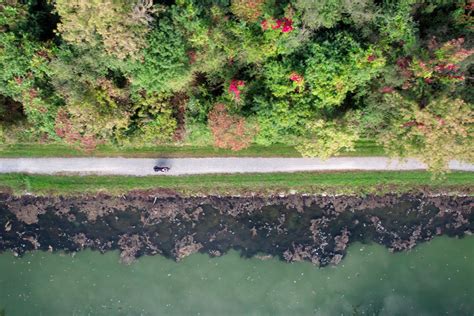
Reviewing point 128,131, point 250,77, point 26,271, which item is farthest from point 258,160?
point 26,271

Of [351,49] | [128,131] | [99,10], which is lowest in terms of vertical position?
[128,131]

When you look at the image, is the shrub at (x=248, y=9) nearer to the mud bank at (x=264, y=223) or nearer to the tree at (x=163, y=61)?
the tree at (x=163, y=61)

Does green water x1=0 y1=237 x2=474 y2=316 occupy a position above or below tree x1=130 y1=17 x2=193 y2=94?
below

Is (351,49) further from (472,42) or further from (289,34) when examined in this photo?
(472,42)

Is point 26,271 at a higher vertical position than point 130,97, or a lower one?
lower

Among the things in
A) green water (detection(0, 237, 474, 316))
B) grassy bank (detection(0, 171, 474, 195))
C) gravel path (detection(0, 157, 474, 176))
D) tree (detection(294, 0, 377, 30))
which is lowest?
green water (detection(0, 237, 474, 316))

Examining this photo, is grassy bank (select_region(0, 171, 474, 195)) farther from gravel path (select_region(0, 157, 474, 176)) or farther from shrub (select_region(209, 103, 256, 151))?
shrub (select_region(209, 103, 256, 151))

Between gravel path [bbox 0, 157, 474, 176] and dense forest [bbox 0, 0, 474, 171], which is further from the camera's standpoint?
gravel path [bbox 0, 157, 474, 176]

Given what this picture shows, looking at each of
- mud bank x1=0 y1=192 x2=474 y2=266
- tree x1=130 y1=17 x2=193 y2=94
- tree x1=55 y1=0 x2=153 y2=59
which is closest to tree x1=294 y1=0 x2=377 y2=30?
tree x1=130 y1=17 x2=193 y2=94
